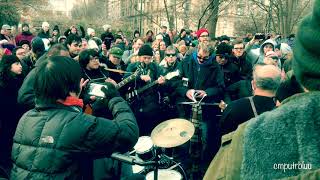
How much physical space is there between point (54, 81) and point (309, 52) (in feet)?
6.54

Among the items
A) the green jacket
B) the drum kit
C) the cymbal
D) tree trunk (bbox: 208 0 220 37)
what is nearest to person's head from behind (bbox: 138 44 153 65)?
the drum kit

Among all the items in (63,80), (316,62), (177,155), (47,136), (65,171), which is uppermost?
(316,62)

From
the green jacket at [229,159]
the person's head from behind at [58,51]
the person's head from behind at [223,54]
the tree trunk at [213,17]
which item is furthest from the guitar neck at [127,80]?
the tree trunk at [213,17]

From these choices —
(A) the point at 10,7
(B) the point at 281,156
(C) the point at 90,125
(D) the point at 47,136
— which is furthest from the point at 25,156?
(A) the point at 10,7

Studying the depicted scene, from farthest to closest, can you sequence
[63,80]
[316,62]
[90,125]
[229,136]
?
[63,80]
[90,125]
[229,136]
[316,62]

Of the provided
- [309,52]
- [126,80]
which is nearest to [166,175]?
[126,80]

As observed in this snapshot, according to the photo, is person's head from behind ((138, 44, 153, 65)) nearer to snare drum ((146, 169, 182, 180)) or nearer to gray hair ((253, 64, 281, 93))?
snare drum ((146, 169, 182, 180))

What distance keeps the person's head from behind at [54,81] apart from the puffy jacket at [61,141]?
68 millimetres

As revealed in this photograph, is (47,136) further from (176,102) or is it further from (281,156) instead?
(176,102)

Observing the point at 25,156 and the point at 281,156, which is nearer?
the point at 281,156

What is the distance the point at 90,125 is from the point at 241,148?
160 cm

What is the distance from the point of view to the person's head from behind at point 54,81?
108 inches

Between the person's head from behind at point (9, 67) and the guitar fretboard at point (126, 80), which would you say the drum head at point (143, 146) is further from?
the person's head from behind at point (9, 67)

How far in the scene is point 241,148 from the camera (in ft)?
3.74
